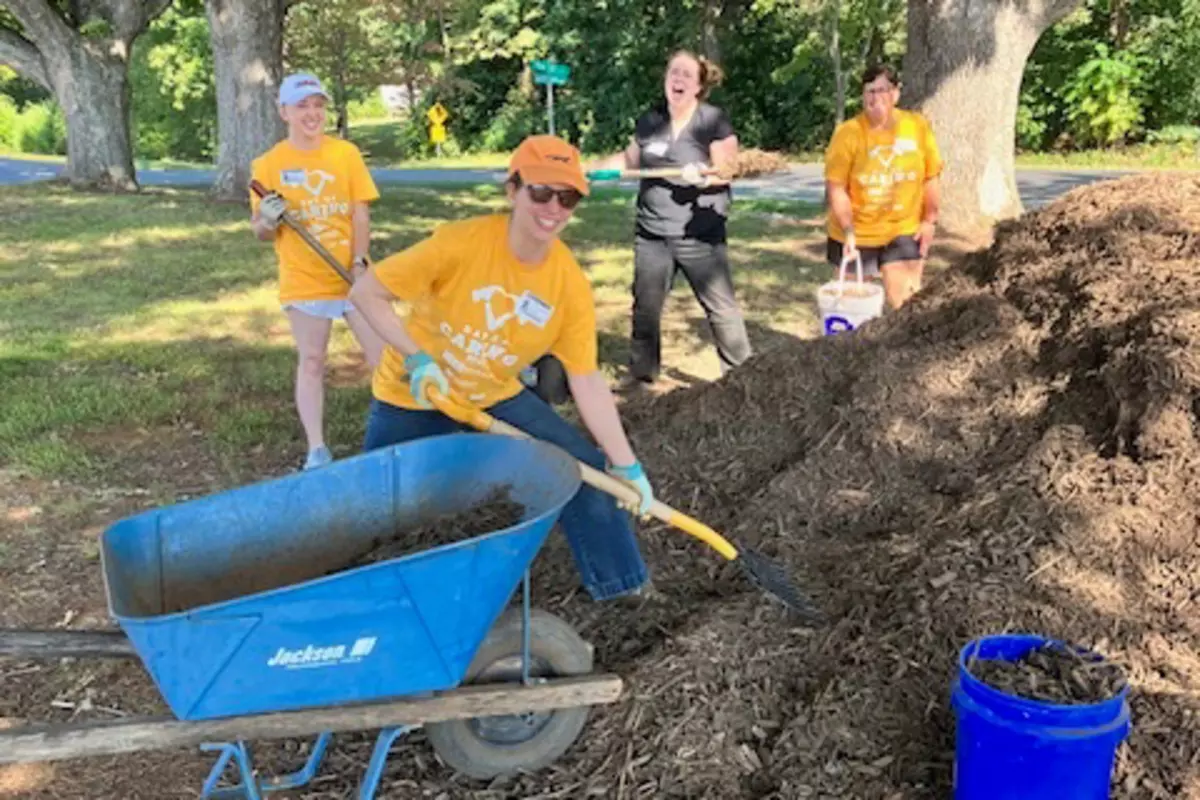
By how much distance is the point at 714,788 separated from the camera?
2.77 metres

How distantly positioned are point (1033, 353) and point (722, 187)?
233cm

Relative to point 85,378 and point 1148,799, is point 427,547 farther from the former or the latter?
point 85,378

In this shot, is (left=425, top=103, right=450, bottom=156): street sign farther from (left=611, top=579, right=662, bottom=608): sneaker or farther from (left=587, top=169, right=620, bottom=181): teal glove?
(left=611, top=579, right=662, bottom=608): sneaker

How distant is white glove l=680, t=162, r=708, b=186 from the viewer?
5.62 metres

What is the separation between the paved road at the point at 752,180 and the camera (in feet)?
52.1

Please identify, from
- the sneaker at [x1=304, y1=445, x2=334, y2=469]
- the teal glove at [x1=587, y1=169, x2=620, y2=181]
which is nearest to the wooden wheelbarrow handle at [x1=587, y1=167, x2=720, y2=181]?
the teal glove at [x1=587, y1=169, x2=620, y2=181]

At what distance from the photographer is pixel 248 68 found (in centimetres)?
1443

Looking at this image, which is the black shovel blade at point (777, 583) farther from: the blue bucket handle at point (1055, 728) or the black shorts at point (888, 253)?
the black shorts at point (888, 253)

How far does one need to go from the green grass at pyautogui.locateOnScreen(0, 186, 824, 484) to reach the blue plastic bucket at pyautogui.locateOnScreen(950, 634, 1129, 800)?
12.5 ft

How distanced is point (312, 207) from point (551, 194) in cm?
207

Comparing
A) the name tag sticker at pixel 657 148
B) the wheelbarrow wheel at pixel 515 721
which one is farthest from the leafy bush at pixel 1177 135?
the wheelbarrow wheel at pixel 515 721

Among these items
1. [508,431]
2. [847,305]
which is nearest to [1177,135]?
[847,305]

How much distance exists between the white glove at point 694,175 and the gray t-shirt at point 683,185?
8 centimetres

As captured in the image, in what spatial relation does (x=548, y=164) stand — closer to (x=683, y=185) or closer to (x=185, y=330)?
(x=683, y=185)
